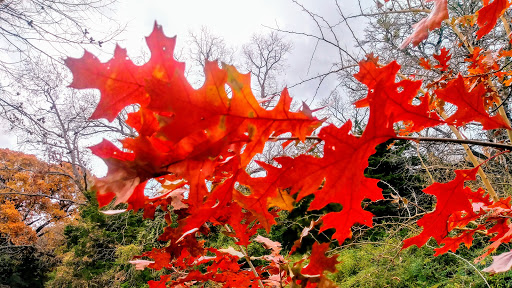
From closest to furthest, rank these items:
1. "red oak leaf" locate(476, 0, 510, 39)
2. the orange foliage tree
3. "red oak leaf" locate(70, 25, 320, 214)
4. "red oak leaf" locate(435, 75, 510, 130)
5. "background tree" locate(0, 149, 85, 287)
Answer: "red oak leaf" locate(70, 25, 320, 214), "red oak leaf" locate(435, 75, 510, 130), "red oak leaf" locate(476, 0, 510, 39), "background tree" locate(0, 149, 85, 287), the orange foliage tree

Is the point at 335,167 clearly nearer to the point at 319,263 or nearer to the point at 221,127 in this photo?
the point at 221,127

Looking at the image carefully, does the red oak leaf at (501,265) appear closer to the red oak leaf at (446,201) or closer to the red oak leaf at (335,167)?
the red oak leaf at (446,201)

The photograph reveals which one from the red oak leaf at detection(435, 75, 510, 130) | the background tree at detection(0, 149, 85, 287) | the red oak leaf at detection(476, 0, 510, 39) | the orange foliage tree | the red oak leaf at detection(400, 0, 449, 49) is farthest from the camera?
the orange foliage tree

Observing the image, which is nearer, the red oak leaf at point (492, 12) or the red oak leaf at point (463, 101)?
the red oak leaf at point (463, 101)

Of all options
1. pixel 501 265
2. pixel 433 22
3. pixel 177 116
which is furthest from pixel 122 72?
pixel 501 265

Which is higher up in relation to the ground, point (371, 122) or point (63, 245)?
point (63, 245)

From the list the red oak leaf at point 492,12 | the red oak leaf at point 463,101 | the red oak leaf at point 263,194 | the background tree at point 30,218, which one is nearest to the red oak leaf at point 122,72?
the red oak leaf at point 263,194

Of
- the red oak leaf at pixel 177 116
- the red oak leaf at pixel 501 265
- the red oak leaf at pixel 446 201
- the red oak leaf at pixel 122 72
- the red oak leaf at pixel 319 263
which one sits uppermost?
the red oak leaf at pixel 122 72

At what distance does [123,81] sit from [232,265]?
999 millimetres

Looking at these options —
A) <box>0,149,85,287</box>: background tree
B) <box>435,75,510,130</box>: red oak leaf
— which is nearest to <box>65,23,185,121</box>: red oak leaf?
<box>435,75,510,130</box>: red oak leaf

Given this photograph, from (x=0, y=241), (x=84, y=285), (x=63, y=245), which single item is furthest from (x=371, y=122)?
(x=0, y=241)

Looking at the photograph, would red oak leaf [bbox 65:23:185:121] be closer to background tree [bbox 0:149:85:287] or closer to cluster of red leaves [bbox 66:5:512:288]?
cluster of red leaves [bbox 66:5:512:288]

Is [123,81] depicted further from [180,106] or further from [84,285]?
[84,285]

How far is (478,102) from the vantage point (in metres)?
0.48
